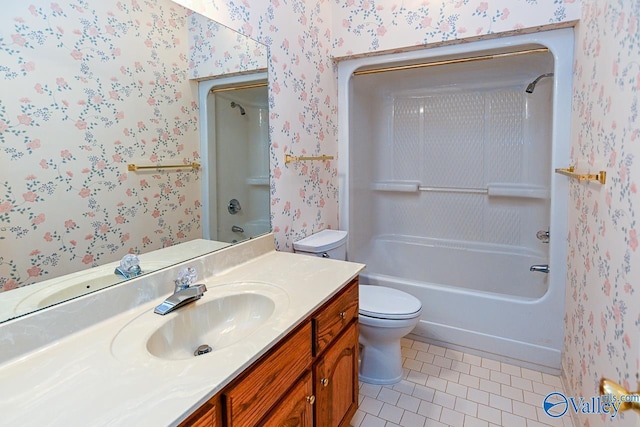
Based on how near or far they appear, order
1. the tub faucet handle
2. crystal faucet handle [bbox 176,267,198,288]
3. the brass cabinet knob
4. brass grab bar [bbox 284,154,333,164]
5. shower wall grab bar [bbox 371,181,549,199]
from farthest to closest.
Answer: shower wall grab bar [bbox 371,181,549,199]
the tub faucet handle
brass grab bar [bbox 284,154,333,164]
crystal faucet handle [bbox 176,267,198,288]
the brass cabinet knob

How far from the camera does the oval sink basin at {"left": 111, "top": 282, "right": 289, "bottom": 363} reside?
92 cm

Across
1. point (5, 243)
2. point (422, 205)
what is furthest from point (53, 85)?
point (422, 205)

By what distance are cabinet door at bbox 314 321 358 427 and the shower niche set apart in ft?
3.24

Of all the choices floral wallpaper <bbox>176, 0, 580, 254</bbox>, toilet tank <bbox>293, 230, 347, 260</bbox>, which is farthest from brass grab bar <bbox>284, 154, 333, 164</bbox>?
toilet tank <bbox>293, 230, 347, 260</bbox>

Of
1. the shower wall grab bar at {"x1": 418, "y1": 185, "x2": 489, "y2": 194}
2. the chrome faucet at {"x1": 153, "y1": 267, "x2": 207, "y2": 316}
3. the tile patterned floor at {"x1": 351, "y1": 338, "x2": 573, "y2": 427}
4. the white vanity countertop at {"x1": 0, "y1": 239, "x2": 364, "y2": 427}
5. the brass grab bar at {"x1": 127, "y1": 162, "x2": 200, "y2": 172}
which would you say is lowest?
the tile patterned floor at {"x1": 351, "y1": 338, "x2": 573, "y2": 427}

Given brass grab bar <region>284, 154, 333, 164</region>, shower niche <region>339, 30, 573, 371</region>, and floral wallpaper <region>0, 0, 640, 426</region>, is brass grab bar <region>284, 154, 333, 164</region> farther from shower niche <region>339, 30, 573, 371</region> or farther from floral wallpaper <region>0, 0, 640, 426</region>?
shower niche <region>339, 30, 573, 371</region>

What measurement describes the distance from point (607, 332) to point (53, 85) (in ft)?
5.89

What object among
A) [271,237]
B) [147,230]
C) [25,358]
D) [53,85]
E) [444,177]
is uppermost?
[53,85]

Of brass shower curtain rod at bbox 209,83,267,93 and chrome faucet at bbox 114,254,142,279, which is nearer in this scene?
chrome faucet at bbox 114,254,142,279

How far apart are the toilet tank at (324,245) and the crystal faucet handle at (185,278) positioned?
83 centimetres

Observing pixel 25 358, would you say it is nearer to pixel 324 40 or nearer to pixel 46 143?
pixel 46 143

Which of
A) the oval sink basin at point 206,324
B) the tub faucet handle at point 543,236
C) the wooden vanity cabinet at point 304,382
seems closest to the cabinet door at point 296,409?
the wooden vanity cabinet at point 304,382

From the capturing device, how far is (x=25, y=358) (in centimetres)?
84
